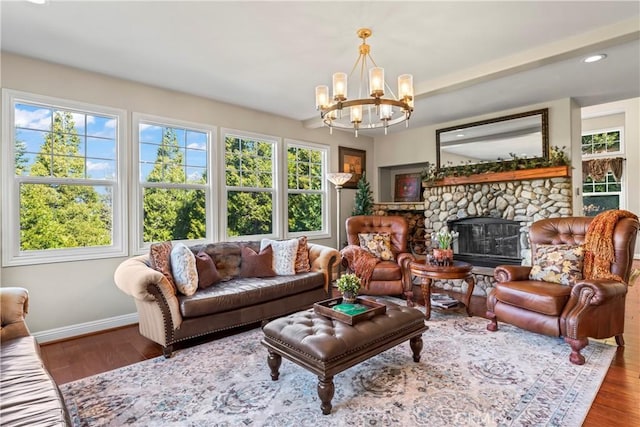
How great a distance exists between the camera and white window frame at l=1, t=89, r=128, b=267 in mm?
3020

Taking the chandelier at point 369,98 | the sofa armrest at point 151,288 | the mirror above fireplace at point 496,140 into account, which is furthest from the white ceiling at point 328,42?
the sofa armrest at point 151,288

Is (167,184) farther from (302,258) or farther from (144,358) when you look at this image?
(144,358)

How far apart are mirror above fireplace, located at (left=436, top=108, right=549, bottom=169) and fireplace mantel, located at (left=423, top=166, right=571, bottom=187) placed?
0.22 m

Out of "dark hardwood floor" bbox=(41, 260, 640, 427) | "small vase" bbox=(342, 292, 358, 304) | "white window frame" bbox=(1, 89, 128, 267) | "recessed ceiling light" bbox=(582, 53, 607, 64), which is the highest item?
"recessed ceiling light" bbox=(582, 53, 607, 64)

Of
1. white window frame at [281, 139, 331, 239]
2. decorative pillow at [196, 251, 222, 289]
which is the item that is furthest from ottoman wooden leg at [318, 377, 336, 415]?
white window frame at [281, 139, 331, 239]

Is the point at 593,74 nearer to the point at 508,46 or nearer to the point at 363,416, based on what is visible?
the point at 508,46

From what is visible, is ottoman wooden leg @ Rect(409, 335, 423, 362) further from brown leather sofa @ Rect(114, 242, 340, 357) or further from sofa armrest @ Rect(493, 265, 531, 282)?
brown leather sofa @ Rect(114, 242, 340, 357)

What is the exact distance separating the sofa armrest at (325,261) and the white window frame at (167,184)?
1380 mm

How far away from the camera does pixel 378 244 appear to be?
15.2 ft

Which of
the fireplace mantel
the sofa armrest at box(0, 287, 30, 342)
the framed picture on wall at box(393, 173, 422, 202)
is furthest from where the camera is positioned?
the framed picture on wall at box(393, 173, 422, 202)

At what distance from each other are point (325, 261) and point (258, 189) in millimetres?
1584

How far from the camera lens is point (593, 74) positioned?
11.5 feet

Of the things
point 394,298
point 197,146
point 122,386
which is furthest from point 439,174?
point 122,386

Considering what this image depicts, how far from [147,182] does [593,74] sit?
5066mm
